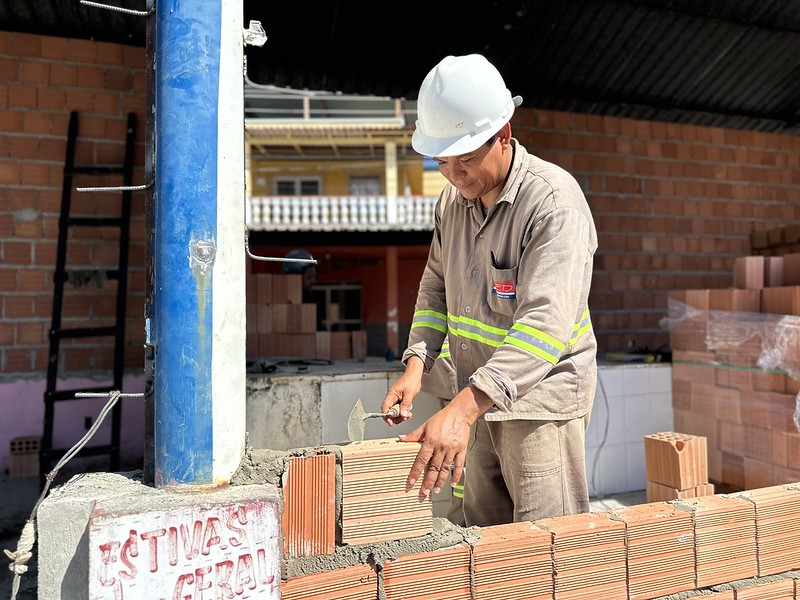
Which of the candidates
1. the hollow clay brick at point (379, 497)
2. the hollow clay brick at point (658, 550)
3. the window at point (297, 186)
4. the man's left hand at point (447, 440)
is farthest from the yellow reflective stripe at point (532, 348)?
the window at point (297, 186)

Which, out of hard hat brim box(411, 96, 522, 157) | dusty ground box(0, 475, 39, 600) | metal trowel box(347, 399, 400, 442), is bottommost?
dusty ground box(0, 475, 39, 600)

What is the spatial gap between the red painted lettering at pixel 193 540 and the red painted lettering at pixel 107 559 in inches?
6.0

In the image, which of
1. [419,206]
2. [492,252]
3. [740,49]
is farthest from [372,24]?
[419,206]

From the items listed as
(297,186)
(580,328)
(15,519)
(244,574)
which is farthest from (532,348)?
(297,186)

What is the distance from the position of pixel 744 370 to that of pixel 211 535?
3.58 meters

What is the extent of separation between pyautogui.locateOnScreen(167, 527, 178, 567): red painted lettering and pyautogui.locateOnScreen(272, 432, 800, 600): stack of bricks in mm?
306

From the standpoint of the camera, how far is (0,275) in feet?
13.3

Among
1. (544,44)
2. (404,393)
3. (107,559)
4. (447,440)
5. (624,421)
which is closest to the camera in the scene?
(107,559)

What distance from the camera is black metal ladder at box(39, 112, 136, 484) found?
152 inches

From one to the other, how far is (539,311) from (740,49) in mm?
4510

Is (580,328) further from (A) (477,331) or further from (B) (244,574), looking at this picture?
(B) (244,574)

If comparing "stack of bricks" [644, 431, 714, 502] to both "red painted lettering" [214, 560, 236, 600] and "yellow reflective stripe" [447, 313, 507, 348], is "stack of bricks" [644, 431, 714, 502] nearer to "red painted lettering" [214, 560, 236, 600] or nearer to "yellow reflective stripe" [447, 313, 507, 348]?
"yellow reflective stripe" [447, 313, 507, 348]

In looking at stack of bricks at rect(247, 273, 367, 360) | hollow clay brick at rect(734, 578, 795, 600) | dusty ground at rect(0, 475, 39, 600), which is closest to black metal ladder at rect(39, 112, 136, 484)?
dusty ground at rect(0, 475, 39, 600)

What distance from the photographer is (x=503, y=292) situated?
2.02 meters
